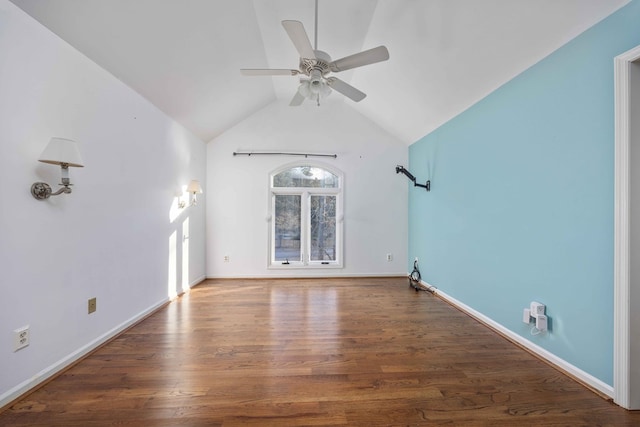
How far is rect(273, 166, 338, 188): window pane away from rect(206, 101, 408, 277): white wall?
0.19 m

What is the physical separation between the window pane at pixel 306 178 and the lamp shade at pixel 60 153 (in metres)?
3.17

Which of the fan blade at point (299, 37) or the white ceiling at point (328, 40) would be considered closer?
the fan blade at point (299, 37)

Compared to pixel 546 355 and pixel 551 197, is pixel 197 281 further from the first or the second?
pixel 551 197

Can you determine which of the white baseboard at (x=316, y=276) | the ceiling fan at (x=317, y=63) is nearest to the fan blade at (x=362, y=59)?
the ceiling fan at (x=317, y=63)

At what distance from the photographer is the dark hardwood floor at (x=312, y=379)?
151cm

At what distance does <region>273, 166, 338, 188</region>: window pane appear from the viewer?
4.86m

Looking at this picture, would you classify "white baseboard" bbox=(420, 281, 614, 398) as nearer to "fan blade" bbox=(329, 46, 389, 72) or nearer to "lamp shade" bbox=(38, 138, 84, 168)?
"fan blade" bbox=(329, 46, 389, 72)

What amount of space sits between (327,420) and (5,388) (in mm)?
1951

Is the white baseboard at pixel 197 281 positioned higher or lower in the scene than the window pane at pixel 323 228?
lower

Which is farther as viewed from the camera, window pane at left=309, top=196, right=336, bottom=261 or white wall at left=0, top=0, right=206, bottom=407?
window pane at left=309, top=196, right=336, bottom=261

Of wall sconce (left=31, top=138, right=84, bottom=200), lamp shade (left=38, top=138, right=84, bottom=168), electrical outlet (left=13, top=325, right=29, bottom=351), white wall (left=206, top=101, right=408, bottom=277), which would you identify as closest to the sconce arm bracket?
wall sconce (left=31, top=138, right=84, bottom=200)

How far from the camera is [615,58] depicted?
160 cm

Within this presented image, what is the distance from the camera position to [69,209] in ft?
6.53

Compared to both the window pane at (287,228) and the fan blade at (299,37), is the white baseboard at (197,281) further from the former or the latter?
the fan blade at (299,37)
